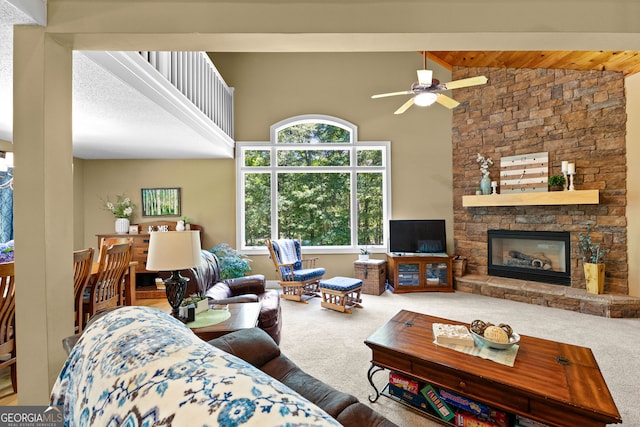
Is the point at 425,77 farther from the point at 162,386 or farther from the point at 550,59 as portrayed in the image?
the point at 162,386

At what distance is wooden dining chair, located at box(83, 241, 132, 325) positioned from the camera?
110 inches

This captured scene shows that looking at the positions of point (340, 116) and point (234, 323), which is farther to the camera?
point (340, 116)

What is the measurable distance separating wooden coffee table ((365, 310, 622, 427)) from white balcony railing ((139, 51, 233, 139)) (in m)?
2.81

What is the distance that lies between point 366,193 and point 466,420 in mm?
4053

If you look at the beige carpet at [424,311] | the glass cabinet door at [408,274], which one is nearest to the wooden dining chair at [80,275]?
the beige carpet at [424,311]

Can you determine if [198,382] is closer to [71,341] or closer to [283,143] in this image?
[71,341]

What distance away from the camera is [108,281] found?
2961mm

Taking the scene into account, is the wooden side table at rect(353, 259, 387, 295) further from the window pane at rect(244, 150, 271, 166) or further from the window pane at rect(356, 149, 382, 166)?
the window pane at rect(244, 150, 271, 166)

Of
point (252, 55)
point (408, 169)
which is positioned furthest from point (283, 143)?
point (408, 169)

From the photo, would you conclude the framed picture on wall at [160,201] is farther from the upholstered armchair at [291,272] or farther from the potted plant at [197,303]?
the potted plant at [197,303]

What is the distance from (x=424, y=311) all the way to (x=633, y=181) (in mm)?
3116

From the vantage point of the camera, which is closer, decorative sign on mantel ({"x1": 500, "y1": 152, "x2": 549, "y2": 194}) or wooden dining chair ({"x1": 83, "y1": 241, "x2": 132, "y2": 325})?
wooden dining chair ({"x1": 83, "y1": 241, "x2": 132, "y2": 325})

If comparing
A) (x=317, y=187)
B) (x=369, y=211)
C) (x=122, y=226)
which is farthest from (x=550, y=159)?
(x=122, y=226)

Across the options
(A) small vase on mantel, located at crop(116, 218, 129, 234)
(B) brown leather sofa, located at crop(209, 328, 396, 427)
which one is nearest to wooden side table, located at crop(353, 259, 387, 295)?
(B) brown leather sofa, located at crop(209, 328, 396, 427)
